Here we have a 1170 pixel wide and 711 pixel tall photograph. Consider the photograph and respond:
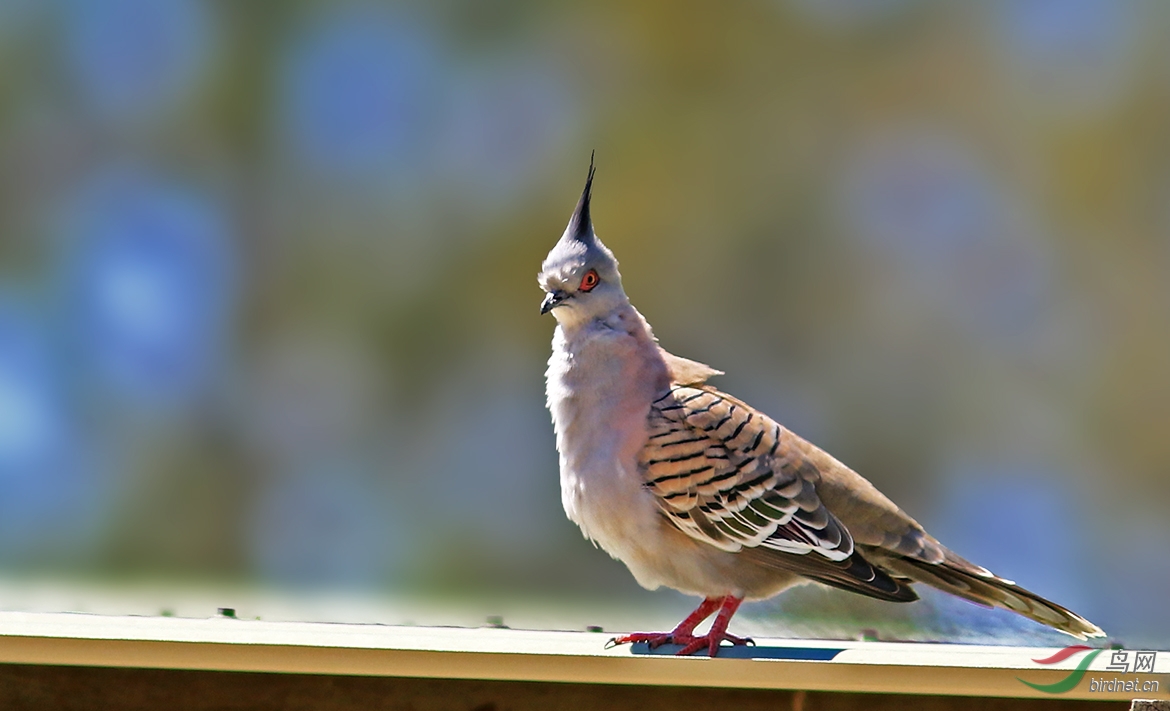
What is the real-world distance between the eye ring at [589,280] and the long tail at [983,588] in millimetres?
663

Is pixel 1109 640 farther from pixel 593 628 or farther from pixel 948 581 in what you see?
pixel 593 628

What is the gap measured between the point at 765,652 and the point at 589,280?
2.32 feet

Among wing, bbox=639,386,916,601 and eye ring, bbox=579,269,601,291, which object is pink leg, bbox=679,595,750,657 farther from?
eye ring, bbox=579,269,601,291

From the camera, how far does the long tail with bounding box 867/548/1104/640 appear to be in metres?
1.93

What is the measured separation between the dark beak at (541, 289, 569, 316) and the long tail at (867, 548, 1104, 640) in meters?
0.68

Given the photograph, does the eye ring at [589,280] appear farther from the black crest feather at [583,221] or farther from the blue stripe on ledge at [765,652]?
the blue stripe on ledge at [765,652]

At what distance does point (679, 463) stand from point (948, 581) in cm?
49

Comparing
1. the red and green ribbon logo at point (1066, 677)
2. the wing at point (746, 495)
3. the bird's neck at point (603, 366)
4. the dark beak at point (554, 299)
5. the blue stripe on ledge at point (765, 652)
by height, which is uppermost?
the dark beak at point (554, 299)

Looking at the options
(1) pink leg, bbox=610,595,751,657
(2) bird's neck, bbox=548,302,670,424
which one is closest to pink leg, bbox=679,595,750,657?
(1) pink leg, bbox=610,595,751,657

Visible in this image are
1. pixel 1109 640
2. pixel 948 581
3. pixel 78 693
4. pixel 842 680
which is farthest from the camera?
pixel 948 581

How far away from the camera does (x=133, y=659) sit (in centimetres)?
162

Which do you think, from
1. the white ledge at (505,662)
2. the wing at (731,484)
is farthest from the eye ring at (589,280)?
the white ledge at (505,662)

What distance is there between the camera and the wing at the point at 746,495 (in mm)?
2020

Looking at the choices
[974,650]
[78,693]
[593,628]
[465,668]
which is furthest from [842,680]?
[78,693]
